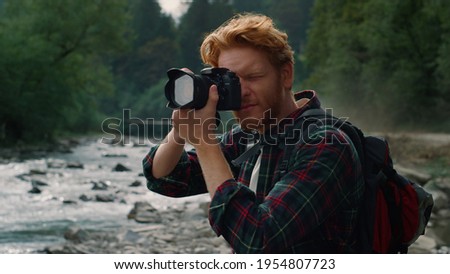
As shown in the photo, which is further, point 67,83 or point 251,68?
point 67,83

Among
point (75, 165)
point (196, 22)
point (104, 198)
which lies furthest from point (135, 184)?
point (196, 22)

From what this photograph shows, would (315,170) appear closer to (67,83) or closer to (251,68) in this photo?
(251,68)

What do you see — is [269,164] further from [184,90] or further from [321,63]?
[321,63]

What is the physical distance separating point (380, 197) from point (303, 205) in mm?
170

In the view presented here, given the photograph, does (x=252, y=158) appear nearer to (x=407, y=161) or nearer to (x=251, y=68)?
(x=251, y=68)

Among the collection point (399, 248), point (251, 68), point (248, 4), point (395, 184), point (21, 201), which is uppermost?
point (248, 4)

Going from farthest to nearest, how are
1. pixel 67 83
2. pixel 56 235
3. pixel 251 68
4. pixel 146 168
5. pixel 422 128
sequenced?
pixel 67 83 < pixel 422 128 < pixel 56 235 < pixel 146 168 < pixel 251 68

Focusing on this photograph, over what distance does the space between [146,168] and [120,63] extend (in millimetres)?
39607

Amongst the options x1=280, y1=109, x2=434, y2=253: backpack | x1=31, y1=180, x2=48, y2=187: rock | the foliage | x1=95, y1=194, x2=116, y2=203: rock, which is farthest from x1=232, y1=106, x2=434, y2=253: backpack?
the foliage

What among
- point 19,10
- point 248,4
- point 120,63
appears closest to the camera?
point 19,10

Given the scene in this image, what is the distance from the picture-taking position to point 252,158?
137 cm

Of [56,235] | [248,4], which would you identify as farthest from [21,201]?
[248,4]

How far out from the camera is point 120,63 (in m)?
40.4

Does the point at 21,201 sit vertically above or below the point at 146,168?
below
